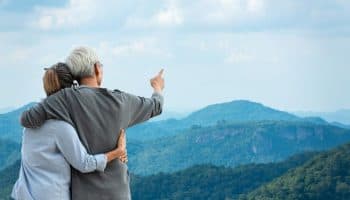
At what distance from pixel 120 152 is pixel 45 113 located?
363mm

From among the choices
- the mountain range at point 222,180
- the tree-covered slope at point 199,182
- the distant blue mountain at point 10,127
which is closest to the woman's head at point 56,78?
the mountain range at point 222,180

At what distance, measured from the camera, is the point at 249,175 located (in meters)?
74.6

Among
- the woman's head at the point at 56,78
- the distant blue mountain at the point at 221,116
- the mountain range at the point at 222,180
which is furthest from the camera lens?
the distant blue mountain at the point at 221,116

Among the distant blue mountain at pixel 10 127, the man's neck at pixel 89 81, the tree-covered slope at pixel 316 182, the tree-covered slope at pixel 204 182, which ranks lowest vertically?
the distant blue mountain at pixel 10 127

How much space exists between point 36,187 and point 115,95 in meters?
0.52

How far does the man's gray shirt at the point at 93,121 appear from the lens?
2.95 metres

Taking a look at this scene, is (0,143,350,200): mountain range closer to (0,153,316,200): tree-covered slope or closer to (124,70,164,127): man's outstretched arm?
(0,153,316,200): tree-covered slope

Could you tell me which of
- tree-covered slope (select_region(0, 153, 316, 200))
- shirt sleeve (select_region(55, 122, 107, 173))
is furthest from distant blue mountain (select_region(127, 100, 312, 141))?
shirt sleeve (select_region(55, 122, 107, 173))

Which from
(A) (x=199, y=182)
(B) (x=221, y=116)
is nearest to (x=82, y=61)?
(A) (x=199, y=182)

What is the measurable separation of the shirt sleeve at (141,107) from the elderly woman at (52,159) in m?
0.10

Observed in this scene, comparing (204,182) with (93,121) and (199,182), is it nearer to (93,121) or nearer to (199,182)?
(199,182)

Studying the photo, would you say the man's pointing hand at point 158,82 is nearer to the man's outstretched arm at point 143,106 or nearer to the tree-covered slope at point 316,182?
the man's outstretched arm at point 143,106

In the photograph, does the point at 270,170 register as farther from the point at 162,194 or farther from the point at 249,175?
the point at 162,194

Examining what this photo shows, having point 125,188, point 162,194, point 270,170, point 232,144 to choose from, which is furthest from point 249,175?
point 125,188
